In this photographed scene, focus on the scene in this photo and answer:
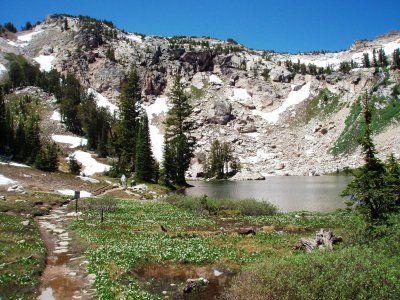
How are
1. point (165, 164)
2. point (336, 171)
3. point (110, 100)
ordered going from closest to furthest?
point (165, 164) < point (336, 171) < point (110, 100)

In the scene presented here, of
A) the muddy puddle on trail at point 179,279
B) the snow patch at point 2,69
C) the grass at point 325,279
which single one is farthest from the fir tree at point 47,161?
the snow patch at point 2,69

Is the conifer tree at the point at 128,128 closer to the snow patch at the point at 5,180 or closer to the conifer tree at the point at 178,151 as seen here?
the conifer tree at the point at 178,151

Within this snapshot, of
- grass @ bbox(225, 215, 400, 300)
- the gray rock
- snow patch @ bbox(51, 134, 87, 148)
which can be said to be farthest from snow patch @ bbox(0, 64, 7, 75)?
grass @ bbox(225, 215, 400, 300)

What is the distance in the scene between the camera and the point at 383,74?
176 metres

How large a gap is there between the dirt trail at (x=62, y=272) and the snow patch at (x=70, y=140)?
9729cm

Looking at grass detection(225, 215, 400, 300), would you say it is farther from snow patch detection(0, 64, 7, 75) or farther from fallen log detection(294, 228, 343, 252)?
snow patch detection(0, 64, 7, 75)

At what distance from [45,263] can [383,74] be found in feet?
625

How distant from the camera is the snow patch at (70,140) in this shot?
389 feet

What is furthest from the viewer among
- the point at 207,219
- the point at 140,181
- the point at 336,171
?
the point at 336,171

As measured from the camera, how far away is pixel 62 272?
53.9 ft

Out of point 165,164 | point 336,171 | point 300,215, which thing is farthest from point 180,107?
point 336,171

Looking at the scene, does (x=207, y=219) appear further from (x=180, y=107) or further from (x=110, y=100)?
(x=110, y=100)

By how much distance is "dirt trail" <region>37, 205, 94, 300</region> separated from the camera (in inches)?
547

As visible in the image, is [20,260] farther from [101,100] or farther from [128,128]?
[101,100]
